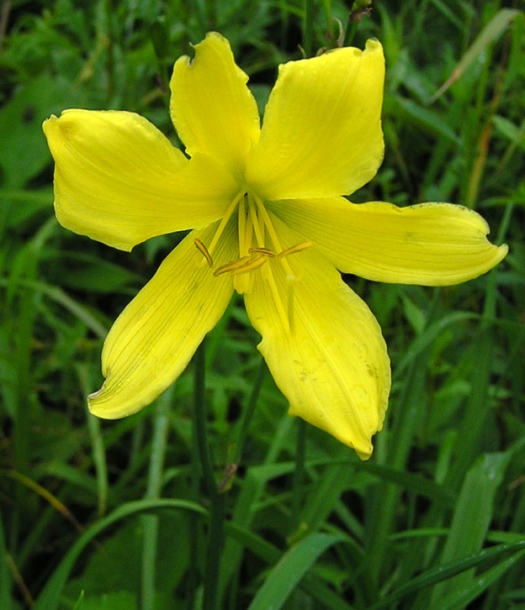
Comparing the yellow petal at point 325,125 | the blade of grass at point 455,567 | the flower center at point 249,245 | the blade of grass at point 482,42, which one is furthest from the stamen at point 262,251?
the blade of grass at point 482,42

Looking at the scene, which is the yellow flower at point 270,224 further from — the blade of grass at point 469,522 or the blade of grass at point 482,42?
the blade of grass at point 482,42

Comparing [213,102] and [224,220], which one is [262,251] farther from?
[213,102]

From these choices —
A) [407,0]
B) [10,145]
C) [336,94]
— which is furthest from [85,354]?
[407,0]

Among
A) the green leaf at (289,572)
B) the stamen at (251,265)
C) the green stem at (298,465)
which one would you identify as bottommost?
the green leaf at (289,572)

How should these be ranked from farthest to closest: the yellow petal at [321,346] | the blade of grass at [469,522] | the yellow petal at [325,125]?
the blade of grass at [469,522] → the yellow petal at [321,346] → the yellow petal at [325,125]

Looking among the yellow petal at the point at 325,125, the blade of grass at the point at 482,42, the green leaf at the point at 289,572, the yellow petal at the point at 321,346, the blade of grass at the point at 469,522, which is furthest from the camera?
the blade of grass at the point at 482,42

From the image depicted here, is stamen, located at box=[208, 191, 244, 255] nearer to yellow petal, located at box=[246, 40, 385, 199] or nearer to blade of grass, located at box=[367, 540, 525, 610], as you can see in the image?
yellow petal, located at box=[246, 40, 385, 199]
